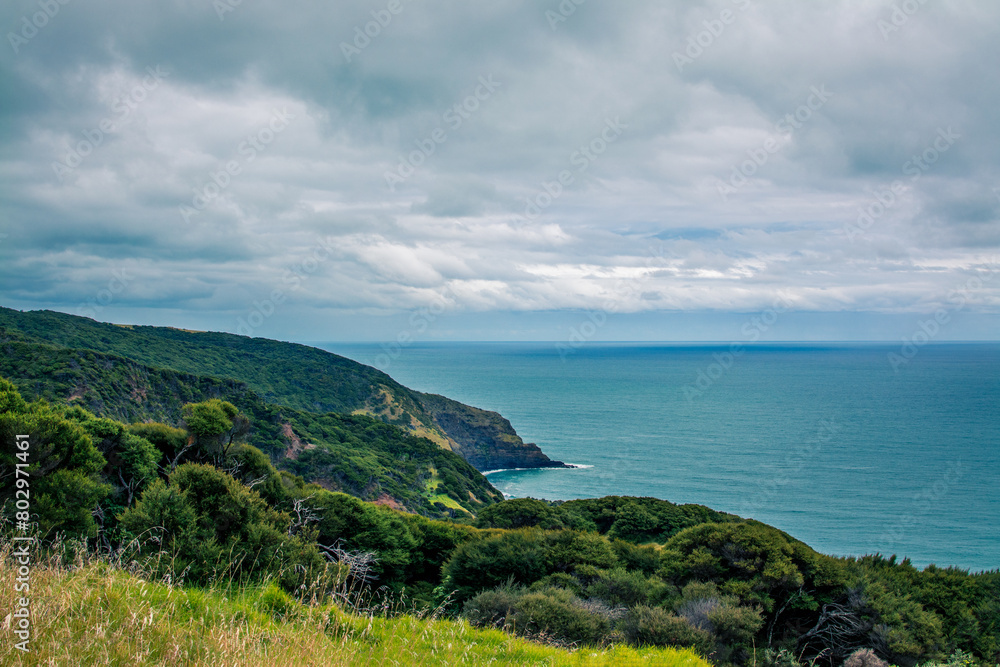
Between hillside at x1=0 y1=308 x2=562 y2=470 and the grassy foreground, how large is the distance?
73623mm

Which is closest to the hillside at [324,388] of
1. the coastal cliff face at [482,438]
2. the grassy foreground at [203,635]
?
the coastal cliff face at [482,438]

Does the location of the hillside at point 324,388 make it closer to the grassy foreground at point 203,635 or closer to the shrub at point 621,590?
the shrub at point 621,590


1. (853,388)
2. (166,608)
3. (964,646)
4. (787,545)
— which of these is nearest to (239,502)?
(166,608)

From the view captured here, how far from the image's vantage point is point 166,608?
201 inches

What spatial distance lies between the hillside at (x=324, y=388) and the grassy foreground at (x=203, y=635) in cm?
7362

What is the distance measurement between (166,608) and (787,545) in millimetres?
16127

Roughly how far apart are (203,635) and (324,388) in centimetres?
9043

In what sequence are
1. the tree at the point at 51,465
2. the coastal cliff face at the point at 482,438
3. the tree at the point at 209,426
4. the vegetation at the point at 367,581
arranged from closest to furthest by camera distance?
the vegetation at the point at 367,581 → the tree at the point at 51,465 → the tree at the point at 209,426 → the coastal cliff face at the point at 482,438

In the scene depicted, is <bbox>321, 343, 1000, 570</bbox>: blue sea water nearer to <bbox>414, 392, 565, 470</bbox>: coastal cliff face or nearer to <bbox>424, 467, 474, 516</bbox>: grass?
<bbox>414, 392, 565, 470</bbox>: coastal cliff face

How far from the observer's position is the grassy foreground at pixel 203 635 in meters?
3.81

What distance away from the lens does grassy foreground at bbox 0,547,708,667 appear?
3807 millimetres

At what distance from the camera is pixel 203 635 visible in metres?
4.33

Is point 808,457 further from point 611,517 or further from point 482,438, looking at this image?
point 611,517

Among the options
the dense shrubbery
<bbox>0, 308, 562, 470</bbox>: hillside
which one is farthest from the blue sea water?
the dense shrubbery
